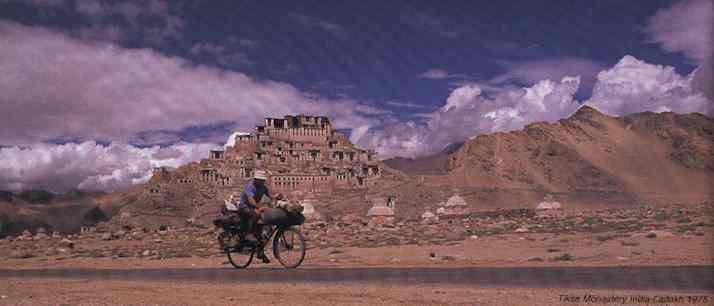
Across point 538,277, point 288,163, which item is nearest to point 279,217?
point 538,277

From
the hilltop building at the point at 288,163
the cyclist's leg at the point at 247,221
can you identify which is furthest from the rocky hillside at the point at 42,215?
the cyclist's leg at the point at 247,221

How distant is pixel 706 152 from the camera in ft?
494

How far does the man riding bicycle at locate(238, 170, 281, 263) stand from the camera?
38.4ft

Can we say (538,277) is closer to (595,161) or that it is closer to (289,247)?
(289,247)

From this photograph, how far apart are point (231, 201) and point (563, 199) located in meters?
112

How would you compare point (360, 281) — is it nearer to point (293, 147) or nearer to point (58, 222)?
point (293, 147)

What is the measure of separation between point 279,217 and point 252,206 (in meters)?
0.55

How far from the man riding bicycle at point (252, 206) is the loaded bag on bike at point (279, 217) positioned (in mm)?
149

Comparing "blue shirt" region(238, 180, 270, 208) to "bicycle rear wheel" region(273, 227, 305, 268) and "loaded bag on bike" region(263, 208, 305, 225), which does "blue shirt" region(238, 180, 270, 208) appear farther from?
"bicycle rear wheel" region(273, 227, 305, 268)

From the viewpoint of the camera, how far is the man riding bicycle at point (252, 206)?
11.7 meters

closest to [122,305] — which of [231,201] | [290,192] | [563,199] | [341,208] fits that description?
[231,201]

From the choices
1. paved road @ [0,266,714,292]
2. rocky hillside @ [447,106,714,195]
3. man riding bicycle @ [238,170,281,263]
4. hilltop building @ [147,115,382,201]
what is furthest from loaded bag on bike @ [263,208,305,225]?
rocky hillside @ [447,106,714,195]

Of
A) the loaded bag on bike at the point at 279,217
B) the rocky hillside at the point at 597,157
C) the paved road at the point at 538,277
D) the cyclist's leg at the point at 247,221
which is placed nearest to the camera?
the paved road at the point at 538,277

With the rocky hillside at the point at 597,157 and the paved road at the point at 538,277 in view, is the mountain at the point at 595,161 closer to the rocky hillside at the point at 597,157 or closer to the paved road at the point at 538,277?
the rocky hillside at the point at 597,157
